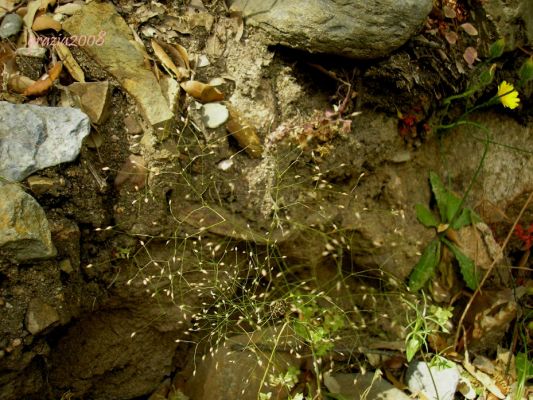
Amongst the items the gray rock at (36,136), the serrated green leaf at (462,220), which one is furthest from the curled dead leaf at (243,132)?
the serrated green leaf at (462,220)

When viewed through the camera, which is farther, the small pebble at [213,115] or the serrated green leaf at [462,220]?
the serrated green leaf at [462,220]

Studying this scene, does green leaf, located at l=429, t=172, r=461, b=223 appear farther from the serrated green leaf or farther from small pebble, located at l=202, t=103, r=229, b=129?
small pebble, located at l=202, t=103, r=229, b=129

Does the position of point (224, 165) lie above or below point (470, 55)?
below

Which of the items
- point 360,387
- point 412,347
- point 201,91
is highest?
point 201,91

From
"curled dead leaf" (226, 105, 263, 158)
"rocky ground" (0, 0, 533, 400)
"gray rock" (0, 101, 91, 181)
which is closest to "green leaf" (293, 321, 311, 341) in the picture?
"rocky ground" (0, 0, 533, 400)

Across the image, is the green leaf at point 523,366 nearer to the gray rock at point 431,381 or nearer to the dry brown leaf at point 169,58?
the gray rock at point 431,381

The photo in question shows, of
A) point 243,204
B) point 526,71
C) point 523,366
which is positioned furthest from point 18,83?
point 523,366

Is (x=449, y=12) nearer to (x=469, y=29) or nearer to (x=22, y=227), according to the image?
(x=469, y=29)
